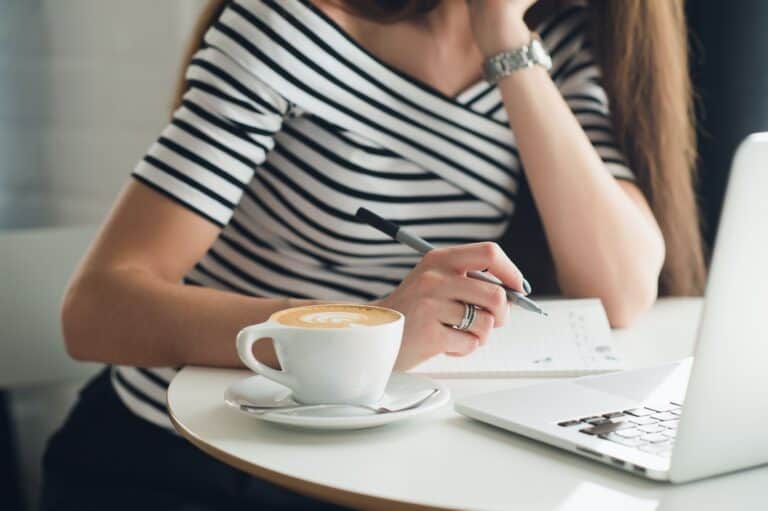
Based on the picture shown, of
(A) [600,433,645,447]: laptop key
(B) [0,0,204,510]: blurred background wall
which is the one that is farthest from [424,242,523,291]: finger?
(B) [0,0,204,510]: blurred background wall

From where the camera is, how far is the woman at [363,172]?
1.10 m

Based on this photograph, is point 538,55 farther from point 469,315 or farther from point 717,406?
point 717,406

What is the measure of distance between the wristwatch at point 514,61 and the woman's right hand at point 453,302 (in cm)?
43

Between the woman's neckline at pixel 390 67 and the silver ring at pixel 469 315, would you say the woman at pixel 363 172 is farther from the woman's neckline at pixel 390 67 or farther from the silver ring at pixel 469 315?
the silver ring at pixel 469 315

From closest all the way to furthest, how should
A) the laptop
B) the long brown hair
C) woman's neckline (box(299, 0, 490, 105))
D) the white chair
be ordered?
the laptop < woman's neckline (box(299, 0, 490, 105)) < the long brown hair < the white chair

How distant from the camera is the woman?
1.10 meters

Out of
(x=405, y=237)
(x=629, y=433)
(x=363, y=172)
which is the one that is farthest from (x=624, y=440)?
(x=363, y=172)

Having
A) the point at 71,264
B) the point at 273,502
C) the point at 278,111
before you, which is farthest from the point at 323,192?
the point at 71,264

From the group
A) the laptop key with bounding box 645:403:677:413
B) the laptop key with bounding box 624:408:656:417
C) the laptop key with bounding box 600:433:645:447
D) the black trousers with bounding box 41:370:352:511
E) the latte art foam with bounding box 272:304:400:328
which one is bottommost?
the black trousers with bounding box 41:370:352:511

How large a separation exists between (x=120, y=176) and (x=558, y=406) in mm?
1371

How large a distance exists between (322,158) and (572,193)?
1.01ft

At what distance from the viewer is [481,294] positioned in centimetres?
84

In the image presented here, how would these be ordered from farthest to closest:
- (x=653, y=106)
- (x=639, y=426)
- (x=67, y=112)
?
1. (x=67, y=112)
2. (x=653, y=106)
3. (x=639, y=426)

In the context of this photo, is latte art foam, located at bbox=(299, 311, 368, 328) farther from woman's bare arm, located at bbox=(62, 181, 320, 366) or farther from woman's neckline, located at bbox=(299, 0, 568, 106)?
woman's neckline, located at bbox=(299, 0, 568, 106)
